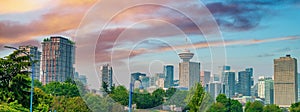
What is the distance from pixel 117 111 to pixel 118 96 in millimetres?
7075

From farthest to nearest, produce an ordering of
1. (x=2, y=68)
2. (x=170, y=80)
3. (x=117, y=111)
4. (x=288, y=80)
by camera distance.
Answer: (x=288, y=80) < (x=170, y=80) < (x=117, y=111) < (x=2, y=68)

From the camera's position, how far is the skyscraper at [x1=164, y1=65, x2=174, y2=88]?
44.8m

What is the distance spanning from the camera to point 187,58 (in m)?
38.6

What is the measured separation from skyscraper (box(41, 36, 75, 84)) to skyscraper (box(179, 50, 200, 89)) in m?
79.8

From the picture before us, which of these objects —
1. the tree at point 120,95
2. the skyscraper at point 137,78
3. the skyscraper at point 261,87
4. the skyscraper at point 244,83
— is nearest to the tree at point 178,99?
the tree at point 120,95

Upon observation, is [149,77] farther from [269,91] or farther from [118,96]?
[269,91]

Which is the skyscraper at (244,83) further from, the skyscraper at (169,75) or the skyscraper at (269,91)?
the skyscraper at (169,75)

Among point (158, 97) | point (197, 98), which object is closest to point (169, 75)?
point (197, 98)

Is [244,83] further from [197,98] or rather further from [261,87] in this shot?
[197,98]

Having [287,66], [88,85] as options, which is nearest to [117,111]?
[88,85]

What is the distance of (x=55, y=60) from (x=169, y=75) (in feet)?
277

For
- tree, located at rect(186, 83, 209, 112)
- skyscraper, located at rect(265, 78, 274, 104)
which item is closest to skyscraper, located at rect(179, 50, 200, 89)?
tree, located at rect(186, 83, 209, 112)

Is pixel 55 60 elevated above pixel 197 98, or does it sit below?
above

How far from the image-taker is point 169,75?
47.1 metres
